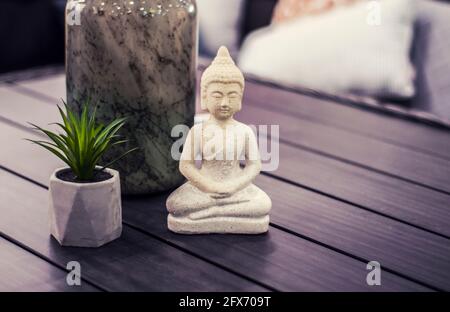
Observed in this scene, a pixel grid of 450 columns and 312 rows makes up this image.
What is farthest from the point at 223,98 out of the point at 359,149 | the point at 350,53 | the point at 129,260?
the point at 350,53

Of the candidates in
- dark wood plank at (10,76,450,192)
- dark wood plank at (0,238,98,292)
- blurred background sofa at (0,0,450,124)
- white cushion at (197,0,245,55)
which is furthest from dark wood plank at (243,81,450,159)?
dark wood plank at (0,238,98,292)

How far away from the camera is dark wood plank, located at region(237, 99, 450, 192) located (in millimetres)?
1347

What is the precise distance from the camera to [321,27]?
1.97 meters

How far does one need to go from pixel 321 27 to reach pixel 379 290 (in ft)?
3.89

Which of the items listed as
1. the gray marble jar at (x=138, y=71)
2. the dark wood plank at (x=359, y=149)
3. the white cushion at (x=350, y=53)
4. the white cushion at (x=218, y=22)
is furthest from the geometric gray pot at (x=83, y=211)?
the white cushion at (x=218, y=22)

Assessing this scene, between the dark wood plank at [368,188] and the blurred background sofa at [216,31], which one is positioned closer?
the dark wood plank at [368,188]

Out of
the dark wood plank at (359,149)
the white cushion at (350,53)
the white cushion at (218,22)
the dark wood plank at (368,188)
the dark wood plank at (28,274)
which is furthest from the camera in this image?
the white cushion at (218,22)

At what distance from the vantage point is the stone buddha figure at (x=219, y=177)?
3.40ft

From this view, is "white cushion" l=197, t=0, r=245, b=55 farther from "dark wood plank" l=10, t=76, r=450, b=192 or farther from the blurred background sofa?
"dark wood plank" l=10, t=76, r=450, b=192

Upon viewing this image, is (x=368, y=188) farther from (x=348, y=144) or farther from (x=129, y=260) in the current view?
(x=129, y=260)

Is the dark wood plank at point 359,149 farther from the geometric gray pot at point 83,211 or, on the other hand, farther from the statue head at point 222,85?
the geometric gray pot at point 83,211

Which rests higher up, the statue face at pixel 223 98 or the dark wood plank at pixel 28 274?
the statue face at pixel 223 98

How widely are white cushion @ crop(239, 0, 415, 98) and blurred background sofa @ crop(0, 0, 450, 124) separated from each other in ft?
0.13

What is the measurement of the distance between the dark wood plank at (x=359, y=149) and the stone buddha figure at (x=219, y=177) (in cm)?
39
